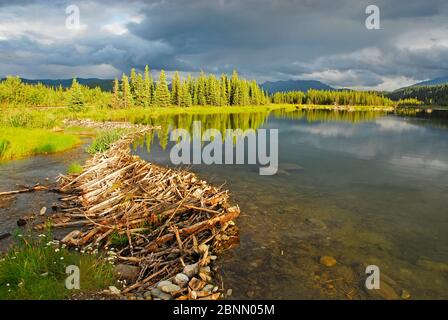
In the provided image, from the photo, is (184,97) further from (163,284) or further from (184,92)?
(163,284)

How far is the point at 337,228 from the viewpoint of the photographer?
13344 mm

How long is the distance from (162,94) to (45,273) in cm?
10670

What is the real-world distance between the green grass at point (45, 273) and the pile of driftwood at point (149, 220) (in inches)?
34.7

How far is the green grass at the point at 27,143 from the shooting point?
25.1m

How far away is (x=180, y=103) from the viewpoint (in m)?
119

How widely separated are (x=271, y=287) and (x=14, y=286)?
659cm

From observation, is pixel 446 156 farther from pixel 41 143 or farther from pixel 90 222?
pixel 41 143

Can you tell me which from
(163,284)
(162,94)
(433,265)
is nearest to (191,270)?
(163,284)

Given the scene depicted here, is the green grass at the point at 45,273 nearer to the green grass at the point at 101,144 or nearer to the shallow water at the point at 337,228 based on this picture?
the shallow water at the point at 337,228

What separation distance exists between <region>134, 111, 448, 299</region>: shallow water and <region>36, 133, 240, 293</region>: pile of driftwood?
1.14m

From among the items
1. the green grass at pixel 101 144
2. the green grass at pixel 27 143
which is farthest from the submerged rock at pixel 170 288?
the green grass at pixel 27 143

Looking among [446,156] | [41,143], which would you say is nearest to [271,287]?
[41,143]

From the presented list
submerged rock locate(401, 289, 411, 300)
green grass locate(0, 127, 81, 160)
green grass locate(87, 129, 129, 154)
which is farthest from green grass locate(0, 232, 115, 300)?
green grass locate(87, 129, 129, 154)
